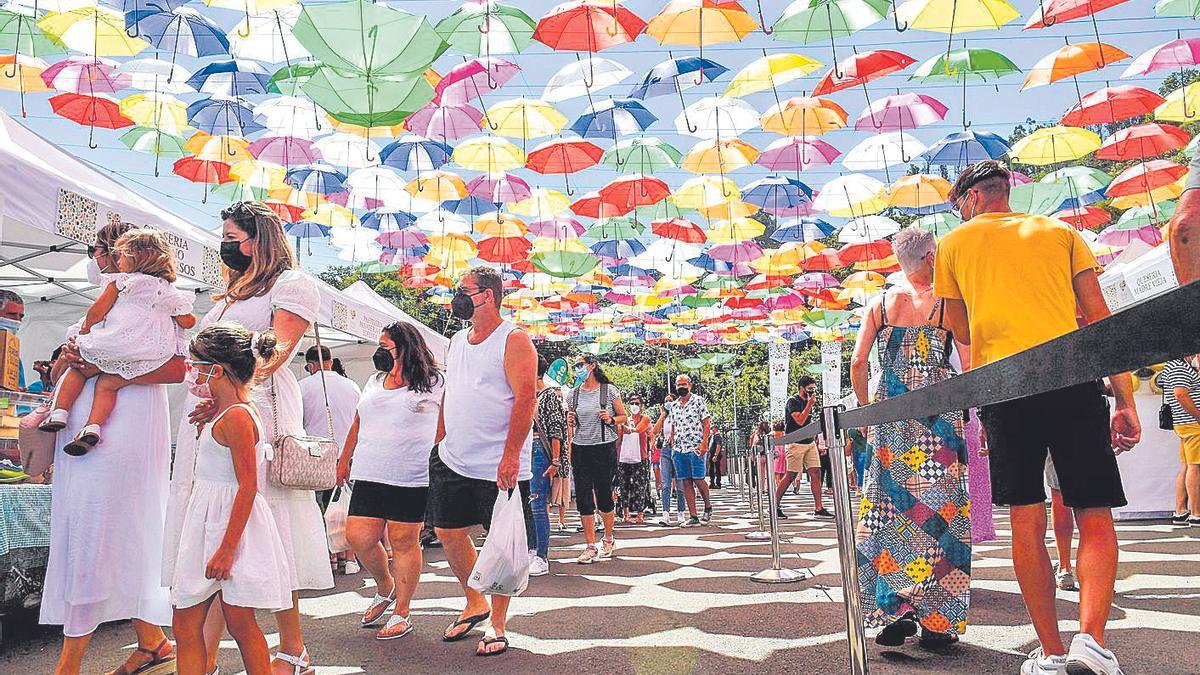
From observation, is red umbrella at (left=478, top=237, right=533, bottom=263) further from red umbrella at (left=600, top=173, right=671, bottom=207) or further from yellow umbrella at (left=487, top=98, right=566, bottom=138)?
yellow umbrella at (left=487, top=98, right=566, bottom=138)

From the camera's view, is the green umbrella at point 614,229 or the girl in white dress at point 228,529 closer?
the girl in white dress at point 228,529

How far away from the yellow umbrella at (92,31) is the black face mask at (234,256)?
19.6 feet

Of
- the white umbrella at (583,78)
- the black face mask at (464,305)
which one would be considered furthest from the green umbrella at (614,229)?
the black face mask at (464,305)

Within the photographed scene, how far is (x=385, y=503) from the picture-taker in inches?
196

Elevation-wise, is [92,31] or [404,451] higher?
[92,31]

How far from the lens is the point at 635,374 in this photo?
49.2 meters

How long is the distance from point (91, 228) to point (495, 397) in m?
3.07

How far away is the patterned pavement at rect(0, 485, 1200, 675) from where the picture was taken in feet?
12.9

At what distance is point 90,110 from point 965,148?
1040 cm

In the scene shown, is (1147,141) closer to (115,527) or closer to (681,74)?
(681,74)

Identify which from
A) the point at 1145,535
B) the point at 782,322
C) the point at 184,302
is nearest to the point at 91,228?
the point at 184,302

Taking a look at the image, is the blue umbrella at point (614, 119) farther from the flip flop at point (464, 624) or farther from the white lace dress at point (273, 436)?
the white lace dress at point (273, 436)

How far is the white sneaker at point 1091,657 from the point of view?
2.86 m

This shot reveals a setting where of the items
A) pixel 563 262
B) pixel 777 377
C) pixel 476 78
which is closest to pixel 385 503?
pixel 476 78
